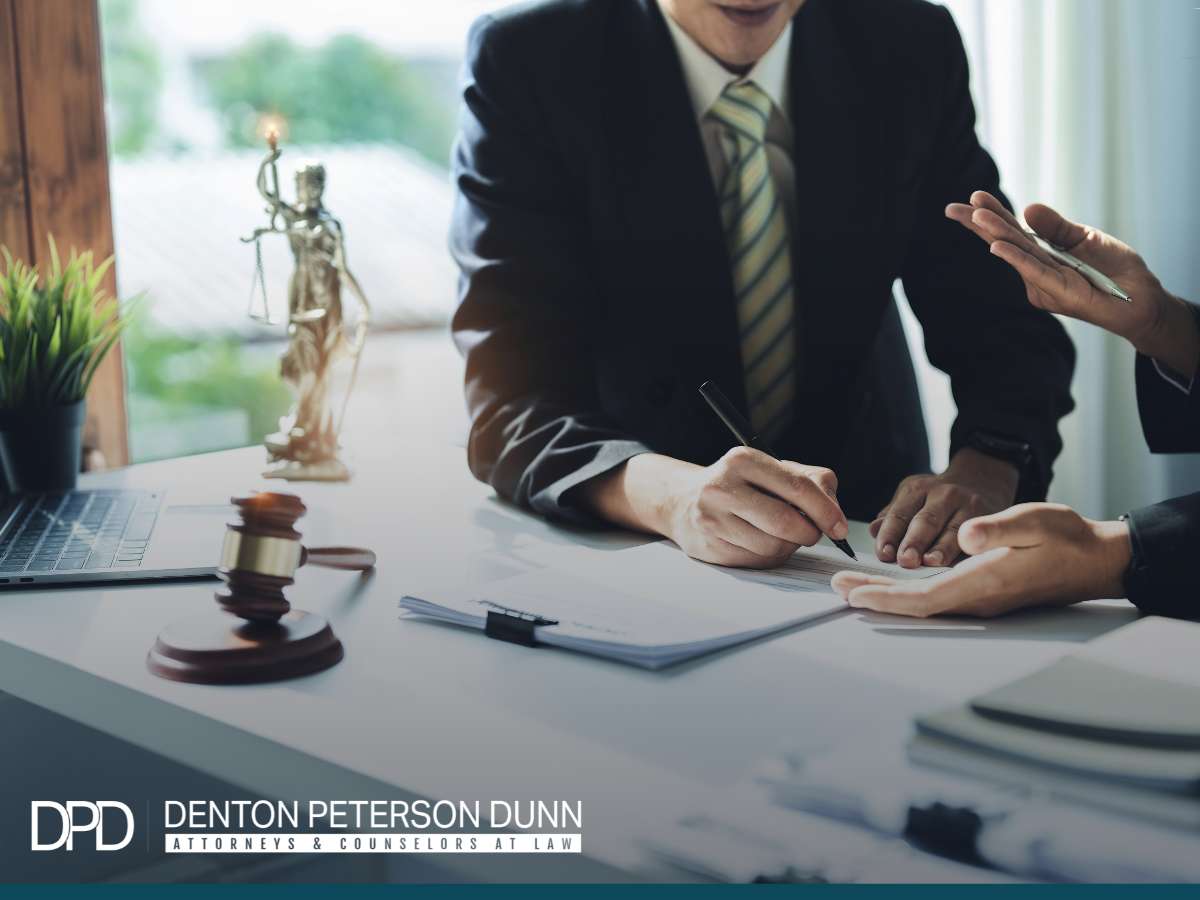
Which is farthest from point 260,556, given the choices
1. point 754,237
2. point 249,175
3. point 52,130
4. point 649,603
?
point 249,175

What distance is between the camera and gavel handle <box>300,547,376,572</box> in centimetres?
101

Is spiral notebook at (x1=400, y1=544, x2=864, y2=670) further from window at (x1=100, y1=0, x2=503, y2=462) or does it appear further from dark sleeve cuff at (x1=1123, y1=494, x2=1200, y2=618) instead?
window at (x1=100, y1=0, x2=503, y2=462)

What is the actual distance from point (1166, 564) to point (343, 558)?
66 centimetres

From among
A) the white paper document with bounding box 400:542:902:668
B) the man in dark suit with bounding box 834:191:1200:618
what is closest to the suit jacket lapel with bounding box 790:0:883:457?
the white paper document with bounding box 400:542:902:668

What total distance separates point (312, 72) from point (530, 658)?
10.6ft

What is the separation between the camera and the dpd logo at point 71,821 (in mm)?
1200

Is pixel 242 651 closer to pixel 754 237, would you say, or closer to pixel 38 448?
pixel 38 448

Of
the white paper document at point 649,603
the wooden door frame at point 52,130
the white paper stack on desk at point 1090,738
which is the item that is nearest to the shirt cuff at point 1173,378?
the white paper document at point 649,603

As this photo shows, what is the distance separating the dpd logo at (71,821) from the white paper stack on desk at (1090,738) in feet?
2.91

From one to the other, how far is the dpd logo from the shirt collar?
1.09 meters

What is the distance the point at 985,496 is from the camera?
127cm

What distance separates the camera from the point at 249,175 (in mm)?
3041

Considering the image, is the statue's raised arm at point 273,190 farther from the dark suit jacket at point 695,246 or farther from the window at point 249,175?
the dark suit jacket at point 695,246

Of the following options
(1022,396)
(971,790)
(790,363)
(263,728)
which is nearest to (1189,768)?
(971,790)
